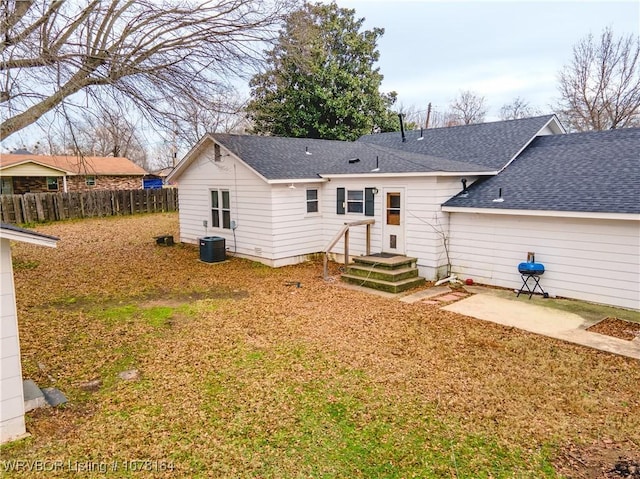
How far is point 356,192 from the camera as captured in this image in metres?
11.5

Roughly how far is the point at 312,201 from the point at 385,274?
3.97 metres

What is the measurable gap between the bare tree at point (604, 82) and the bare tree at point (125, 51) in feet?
68.0

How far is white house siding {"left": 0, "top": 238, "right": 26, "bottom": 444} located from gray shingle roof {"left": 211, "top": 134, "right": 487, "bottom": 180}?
7751 millimetres

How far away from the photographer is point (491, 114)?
40.8m

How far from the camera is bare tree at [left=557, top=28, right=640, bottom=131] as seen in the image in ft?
70.2

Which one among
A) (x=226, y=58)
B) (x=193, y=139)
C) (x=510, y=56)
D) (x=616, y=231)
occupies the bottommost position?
(x=616, y=231)

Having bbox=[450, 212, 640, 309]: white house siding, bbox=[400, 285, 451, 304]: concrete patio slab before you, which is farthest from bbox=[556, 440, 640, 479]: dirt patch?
bbox=[450, 212, 640, 309]: white house siding

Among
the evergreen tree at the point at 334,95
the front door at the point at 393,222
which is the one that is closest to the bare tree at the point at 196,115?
the front door at the point at 393,222

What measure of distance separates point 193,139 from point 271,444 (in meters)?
8.06

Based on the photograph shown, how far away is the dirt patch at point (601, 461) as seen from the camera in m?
3.47

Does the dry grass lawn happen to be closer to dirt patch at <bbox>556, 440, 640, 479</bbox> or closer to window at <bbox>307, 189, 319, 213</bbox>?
dirt patch at <bbox>556, 440, 640, 479</bbox>

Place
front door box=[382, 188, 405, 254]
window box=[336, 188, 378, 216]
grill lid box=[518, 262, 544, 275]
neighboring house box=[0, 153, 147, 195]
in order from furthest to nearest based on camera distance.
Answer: neighboring house box=[0, 153, 147, 195] < window box=[336, 188, 378, 216] < front door box=[382, 188, 405, 254] < grill lid box=[518, 262, 544, 275]

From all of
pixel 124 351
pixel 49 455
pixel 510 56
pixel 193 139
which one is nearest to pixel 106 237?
pixel 193 139

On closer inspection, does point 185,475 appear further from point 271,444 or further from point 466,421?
point 466,421
